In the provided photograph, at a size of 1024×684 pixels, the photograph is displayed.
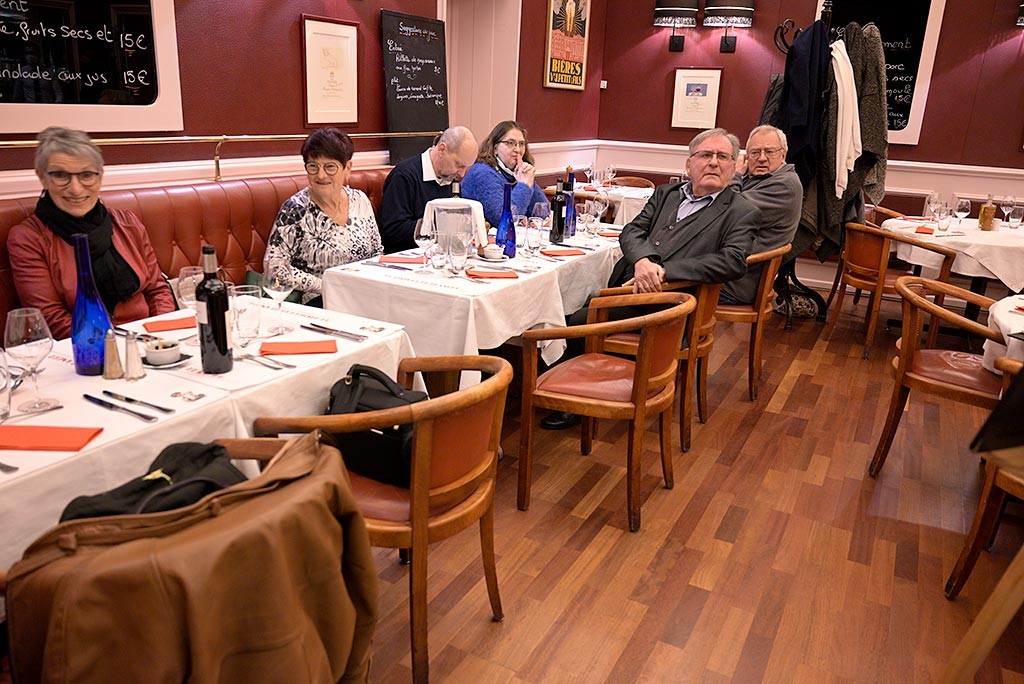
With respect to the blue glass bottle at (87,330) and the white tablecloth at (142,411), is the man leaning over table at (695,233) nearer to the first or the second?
the white tablecloth at (142,411)

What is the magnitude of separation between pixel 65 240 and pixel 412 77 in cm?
317

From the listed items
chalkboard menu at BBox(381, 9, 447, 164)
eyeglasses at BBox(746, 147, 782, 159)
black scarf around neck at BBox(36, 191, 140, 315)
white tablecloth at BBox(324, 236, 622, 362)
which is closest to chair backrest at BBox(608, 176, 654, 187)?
chalkboard menu at BBox(381, 9, 447, 164)

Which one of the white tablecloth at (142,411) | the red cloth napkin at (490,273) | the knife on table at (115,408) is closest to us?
the white tablecloth at (142,411)

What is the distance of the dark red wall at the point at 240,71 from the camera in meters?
3.85

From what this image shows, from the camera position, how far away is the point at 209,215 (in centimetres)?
374

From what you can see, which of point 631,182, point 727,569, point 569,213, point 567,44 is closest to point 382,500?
point 727,569

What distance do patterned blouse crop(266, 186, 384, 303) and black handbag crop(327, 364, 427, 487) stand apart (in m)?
1.48

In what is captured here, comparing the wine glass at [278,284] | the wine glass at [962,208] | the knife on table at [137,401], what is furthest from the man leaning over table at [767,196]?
the knife on table at [137,401]

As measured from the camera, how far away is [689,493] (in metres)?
3.06

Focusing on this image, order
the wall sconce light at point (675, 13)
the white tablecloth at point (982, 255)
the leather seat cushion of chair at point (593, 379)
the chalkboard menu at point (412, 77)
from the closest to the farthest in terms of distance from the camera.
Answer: the leather seat cushion of chair at point (593, 379) → the white tablecloth at point (982, 255) → the chalkboard menu at point (412, 77) → the wall sconce light at point (675, 13)

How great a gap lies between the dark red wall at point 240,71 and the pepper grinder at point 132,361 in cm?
225

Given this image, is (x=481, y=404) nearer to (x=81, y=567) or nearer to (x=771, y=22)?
(x=81, y=567)

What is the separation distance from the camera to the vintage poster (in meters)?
6.79

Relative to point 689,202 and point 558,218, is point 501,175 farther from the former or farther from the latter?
point 689,202
